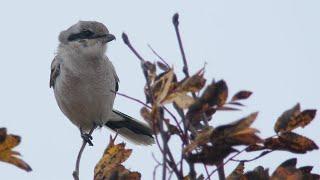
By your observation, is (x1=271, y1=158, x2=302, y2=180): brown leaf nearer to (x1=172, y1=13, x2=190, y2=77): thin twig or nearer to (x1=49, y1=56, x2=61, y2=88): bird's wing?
(x1=172, y1=13, x2=190, y2=77): thin twig

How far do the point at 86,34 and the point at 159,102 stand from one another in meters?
5.01

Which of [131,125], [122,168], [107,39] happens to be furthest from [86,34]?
[122,168]

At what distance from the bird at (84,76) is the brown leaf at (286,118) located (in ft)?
13.9

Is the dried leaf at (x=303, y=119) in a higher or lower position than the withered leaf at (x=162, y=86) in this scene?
lower

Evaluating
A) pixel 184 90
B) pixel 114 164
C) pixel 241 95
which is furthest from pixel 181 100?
pixel 114 164

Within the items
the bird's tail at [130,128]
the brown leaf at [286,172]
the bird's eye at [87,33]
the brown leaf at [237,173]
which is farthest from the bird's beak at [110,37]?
the brown leaf at [286,172]

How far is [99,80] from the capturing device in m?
6.28

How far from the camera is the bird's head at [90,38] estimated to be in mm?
6469

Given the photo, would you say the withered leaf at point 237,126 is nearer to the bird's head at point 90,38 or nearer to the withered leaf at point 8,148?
the withered leaf at point 8,148

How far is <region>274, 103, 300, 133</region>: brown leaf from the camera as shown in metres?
1.80

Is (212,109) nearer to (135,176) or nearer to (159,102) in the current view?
(159,102)

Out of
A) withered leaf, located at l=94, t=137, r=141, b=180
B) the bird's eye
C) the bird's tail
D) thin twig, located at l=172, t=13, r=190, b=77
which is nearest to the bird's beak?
the bird's eye

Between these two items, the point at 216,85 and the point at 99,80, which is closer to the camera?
the point at 216,85

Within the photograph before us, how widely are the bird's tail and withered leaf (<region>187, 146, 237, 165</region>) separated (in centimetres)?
526
